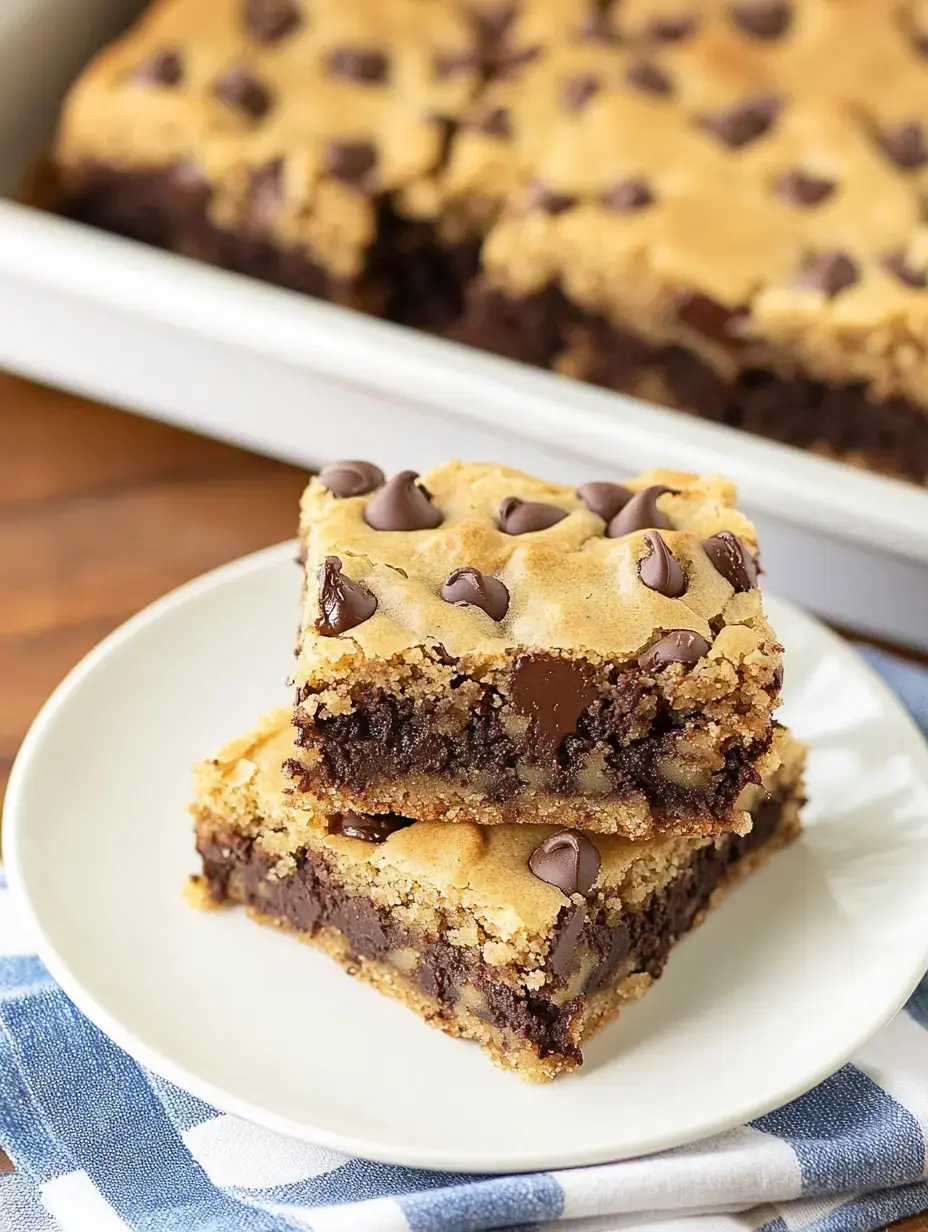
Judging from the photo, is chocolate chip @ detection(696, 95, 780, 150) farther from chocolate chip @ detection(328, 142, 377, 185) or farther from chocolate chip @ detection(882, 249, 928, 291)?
chocolate chip @ detection(328, 142, 377, 185)

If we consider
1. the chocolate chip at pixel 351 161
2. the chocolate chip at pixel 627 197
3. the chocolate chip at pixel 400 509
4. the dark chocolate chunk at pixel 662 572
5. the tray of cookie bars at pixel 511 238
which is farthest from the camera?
the chocolate chip at pixel 351 161

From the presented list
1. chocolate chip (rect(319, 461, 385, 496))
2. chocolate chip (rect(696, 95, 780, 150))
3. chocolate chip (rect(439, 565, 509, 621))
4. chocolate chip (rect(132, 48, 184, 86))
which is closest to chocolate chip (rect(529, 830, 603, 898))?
chocolate chip (rect(439, 565, 509, 621))

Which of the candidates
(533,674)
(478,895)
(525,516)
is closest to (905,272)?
(525,516)

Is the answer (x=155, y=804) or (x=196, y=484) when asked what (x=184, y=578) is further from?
(x=155, y=804)

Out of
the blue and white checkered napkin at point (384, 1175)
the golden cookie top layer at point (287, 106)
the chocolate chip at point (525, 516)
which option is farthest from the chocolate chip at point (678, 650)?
the golden cookie top layer at point (287, 106)

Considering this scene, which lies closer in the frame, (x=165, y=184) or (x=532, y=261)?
(x=532, y=261)

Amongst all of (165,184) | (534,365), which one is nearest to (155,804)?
(534,365)

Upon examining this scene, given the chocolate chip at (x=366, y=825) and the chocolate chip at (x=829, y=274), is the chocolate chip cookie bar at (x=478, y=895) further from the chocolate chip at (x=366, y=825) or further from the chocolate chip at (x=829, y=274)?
the chocolate chip at (x=829, y=274)
